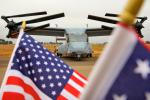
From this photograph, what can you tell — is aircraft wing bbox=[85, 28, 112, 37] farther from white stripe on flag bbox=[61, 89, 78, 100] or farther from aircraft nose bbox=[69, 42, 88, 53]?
white stripe on flag bbox=[61, 89, 78, 100]

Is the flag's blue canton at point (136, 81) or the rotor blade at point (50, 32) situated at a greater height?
→ the flag's blue canton at point (136, 81)

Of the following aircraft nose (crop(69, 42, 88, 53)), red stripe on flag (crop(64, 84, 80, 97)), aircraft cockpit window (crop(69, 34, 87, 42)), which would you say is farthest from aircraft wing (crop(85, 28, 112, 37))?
red stripe on flag (crop(64, 84, 80, 97))

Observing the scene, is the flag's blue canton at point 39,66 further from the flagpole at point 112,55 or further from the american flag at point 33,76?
the flagpole at point 112,55

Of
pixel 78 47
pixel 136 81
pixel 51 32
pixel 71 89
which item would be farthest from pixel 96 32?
pixel 136 81

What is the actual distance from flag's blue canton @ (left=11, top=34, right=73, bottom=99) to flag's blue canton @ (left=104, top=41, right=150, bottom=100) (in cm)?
177

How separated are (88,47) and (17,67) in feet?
106

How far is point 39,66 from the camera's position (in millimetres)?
3475

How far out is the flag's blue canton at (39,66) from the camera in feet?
11.1

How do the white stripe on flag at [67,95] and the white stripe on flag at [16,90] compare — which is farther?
the white stripe on flag at [67,95]

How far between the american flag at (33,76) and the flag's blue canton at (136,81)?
5.81 feet

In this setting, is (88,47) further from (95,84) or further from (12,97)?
(95,84)

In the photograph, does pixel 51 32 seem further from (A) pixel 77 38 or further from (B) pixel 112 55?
(B) pixel 112 55

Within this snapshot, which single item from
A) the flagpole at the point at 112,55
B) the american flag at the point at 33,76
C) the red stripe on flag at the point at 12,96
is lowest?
the red stripe on flag at the point at 12,96

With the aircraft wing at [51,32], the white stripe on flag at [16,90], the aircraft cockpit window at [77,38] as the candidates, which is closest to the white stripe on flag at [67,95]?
the white stripe on flag at [16,90]
